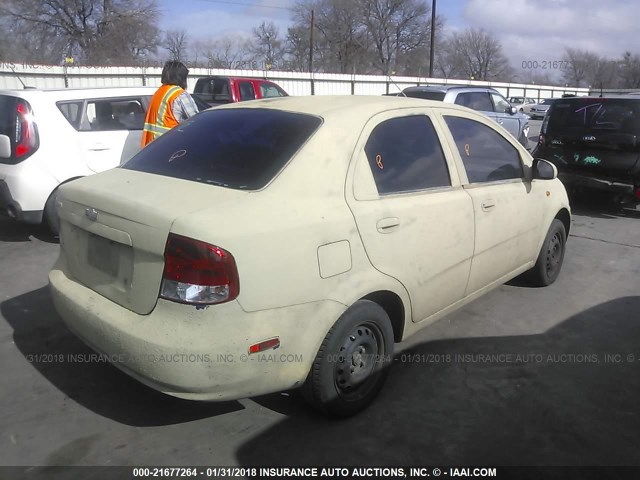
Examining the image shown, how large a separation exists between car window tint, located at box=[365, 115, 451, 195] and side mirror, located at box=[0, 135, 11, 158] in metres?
4.30

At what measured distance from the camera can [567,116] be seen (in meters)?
7.79

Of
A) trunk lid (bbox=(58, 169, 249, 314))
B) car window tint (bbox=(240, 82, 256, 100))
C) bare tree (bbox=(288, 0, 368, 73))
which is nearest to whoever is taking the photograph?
trunk lid (bbox=(58, 169, 249, 314))

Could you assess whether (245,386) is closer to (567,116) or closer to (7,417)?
(7,417)

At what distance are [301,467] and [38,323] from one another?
2.49 meters

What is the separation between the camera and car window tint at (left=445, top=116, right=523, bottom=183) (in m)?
3.54

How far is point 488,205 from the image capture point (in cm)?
356

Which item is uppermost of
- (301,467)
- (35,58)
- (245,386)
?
(35,58)

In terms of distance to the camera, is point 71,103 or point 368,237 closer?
point 368,237

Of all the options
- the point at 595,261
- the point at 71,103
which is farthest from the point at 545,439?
the point at 71,103

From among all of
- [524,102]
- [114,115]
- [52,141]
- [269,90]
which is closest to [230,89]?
[269,90]

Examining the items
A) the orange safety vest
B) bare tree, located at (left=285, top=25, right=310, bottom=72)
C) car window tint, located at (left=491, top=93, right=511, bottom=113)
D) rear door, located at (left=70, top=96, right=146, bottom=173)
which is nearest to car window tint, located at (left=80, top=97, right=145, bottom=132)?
rear door, located at (left=70, top=96, right=146, bottom=173)

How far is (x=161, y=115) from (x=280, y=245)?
3.42 m

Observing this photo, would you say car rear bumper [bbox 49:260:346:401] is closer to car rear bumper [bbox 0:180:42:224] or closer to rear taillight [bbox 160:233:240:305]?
rear taillight [bbox 160:233:240:305]

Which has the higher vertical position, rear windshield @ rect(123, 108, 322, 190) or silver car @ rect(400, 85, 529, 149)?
silver car @ rect(400, 85, 529, 149)
